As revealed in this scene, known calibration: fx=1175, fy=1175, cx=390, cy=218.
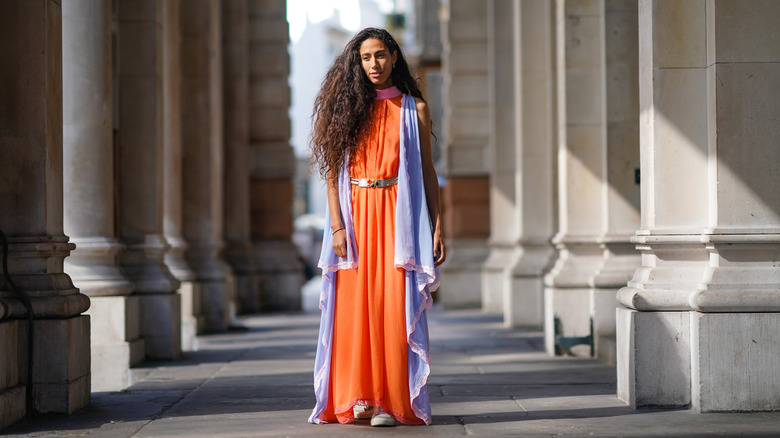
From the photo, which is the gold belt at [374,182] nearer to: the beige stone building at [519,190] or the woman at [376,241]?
the woman at [376,241]

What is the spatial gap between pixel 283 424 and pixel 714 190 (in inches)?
106

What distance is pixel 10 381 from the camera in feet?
21.1

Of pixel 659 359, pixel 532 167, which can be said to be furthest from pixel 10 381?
pixel 532 167

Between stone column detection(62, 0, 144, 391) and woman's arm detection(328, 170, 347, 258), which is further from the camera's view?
stone column detection(62, 0, 144, 391)

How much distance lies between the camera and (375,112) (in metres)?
6.25

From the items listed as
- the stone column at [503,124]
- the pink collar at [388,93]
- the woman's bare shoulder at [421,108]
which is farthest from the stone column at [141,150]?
the stone column at [503,124]

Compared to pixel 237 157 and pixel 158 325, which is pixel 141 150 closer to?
pixel 158 325

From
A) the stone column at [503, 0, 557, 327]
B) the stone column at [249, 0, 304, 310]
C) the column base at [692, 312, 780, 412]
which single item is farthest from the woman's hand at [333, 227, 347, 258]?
the stone column at [249, 0, 304, 310]

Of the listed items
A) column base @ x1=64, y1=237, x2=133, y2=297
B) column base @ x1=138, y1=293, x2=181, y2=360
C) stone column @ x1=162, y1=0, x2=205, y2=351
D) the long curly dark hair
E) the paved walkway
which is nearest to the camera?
the paved walkway

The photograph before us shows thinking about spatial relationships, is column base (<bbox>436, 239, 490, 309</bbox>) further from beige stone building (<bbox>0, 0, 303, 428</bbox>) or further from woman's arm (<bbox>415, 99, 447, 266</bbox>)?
woman's arm (<bbox>415, 99, 447, 266</bbox>)

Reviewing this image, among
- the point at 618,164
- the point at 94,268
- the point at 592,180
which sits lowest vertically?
the point at 94,268

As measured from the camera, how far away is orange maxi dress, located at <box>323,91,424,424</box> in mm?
6055

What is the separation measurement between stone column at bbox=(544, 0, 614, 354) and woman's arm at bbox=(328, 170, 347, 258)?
4.23 metres

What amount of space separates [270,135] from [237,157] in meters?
1.02
